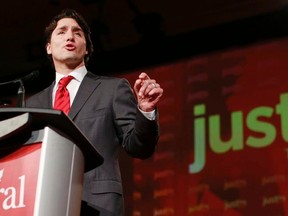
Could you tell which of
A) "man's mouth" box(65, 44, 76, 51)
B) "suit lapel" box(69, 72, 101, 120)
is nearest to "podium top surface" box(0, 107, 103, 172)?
"suit lapel" box(69, 72, 101, 120)

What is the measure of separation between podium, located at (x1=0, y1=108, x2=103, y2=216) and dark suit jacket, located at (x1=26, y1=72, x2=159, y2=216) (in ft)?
0.79

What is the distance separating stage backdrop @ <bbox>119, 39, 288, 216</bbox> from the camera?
3225 mm

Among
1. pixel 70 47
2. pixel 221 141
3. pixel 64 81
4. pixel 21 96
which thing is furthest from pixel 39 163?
pixel 221 141

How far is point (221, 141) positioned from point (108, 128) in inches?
74.9

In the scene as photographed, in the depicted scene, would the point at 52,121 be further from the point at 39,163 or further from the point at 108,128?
the point at 108,128

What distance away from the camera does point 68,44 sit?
1.76 meters

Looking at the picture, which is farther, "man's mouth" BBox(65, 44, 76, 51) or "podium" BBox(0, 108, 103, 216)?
"man's mouth" BBox(65, 44, 76, 51)

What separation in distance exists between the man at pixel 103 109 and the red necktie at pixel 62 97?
0.04 feet

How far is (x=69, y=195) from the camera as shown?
1.20 m

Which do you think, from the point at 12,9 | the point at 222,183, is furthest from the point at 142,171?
the point at 12,9

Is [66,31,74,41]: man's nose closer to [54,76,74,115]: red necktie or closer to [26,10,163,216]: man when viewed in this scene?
[26,10,163,216]: man

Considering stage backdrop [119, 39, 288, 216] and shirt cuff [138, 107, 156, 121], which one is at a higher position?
stage backdrop [119, 39, 288, 216]

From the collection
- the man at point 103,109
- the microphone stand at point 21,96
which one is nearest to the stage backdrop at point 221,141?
the man at point 103,109

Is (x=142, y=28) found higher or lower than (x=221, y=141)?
higher
